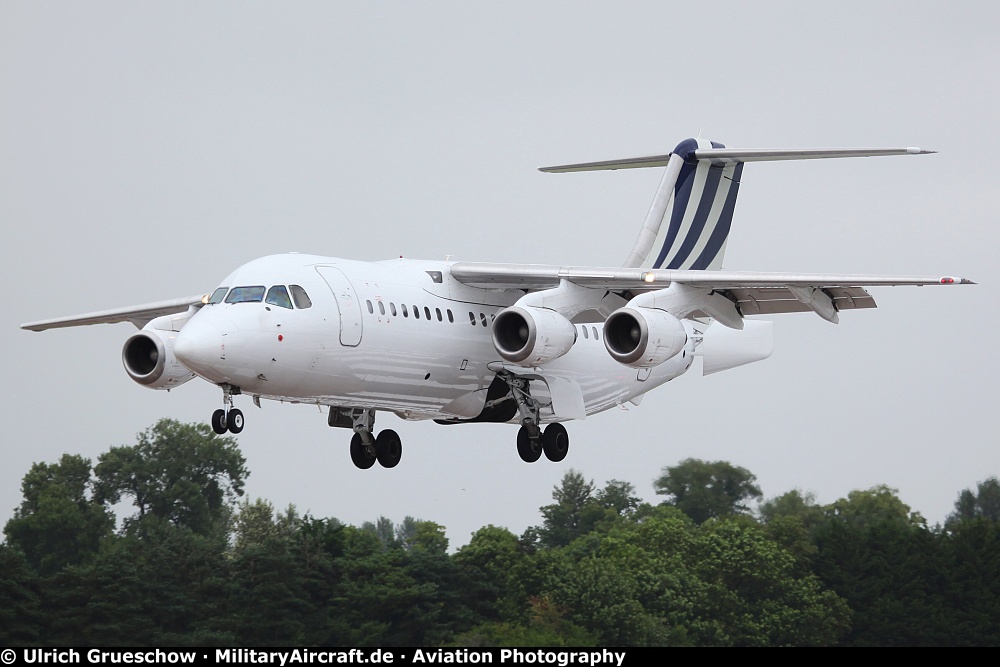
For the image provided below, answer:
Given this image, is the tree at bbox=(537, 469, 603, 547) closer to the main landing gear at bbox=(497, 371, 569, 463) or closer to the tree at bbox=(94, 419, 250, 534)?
the tree at bbox=(94, 419, 250, 534)

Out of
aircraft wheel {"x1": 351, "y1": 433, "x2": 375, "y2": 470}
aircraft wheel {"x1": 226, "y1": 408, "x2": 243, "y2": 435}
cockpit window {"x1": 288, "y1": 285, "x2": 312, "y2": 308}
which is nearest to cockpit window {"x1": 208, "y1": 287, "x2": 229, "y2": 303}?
cockpit window {"x1": 288, "y1": 285, "x2": 312, "y2": 308}

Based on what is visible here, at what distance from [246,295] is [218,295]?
1.06 ft

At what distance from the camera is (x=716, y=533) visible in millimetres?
32875

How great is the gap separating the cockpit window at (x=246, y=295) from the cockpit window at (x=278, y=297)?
3.3 inches

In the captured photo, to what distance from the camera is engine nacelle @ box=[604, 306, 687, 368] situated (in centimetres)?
1869

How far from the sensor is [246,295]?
1770cm

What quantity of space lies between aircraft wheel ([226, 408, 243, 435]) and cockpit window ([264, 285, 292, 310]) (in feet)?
3.84

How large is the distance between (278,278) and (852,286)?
20.5ft
